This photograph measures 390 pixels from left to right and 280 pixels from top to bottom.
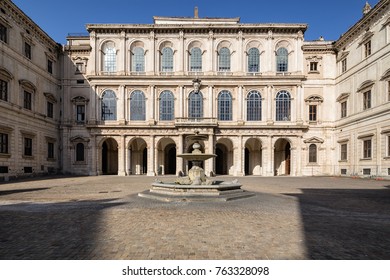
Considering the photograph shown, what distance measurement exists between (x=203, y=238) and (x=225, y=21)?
3680cm

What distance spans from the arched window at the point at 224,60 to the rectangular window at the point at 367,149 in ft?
60.8

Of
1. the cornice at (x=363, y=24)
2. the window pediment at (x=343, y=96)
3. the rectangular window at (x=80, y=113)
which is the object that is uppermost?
the cornice at (x=363, y=24)

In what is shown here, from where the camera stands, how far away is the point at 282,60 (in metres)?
33.5

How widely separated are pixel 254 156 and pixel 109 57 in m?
24.8

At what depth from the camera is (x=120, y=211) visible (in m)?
8.38

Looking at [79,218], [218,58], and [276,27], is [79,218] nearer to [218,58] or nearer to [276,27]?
[218,58]

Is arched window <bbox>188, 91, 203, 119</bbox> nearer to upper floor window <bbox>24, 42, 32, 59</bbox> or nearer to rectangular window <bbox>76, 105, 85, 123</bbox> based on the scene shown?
rectangular window <bbox>76, 105, 85, 123</bbox>

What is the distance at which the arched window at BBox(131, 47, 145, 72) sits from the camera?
33.9 metres

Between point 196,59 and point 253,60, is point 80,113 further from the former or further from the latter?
point 253,60

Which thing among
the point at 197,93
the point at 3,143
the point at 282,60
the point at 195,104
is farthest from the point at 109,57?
the point at 282,60

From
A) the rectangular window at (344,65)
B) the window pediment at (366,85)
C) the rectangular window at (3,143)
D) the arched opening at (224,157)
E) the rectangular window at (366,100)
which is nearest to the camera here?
the rectangular window at (3,143)

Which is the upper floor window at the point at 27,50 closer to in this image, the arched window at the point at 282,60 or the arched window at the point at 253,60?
the arched window at the point at 253,60

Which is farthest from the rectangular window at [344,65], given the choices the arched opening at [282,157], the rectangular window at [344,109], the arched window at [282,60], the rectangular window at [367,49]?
the arched opening at [282,157]

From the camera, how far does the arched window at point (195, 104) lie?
33312mm
